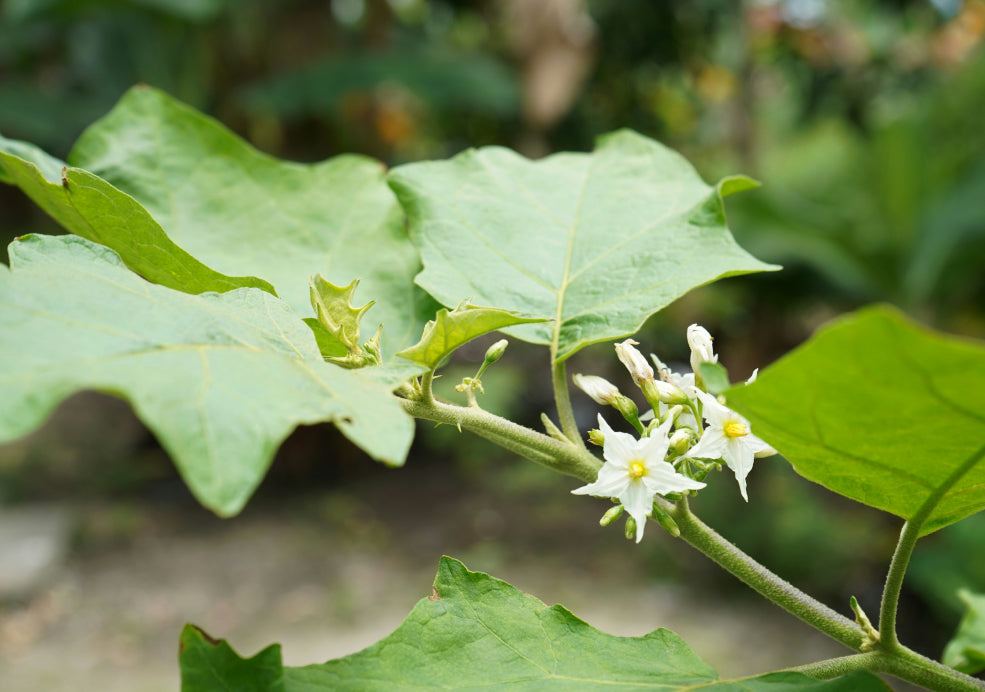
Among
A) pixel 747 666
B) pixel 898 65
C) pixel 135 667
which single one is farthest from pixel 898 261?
pixel 135 667

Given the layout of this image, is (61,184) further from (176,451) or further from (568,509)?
(568,509)

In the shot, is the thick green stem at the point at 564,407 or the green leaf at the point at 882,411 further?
the thick green stem at the point at 564,407

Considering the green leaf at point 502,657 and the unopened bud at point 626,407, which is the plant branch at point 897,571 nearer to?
the green leaf at point 502,657

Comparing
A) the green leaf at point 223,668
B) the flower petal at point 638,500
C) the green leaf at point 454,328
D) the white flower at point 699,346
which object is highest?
the green leaf at point 454,328

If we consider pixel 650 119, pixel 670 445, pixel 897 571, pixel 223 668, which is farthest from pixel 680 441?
pixel 650 119

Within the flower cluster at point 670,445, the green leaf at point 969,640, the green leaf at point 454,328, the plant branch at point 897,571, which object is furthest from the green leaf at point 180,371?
the green leaf at point 969,640

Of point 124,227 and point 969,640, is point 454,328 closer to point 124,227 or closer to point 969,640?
point 124,227
